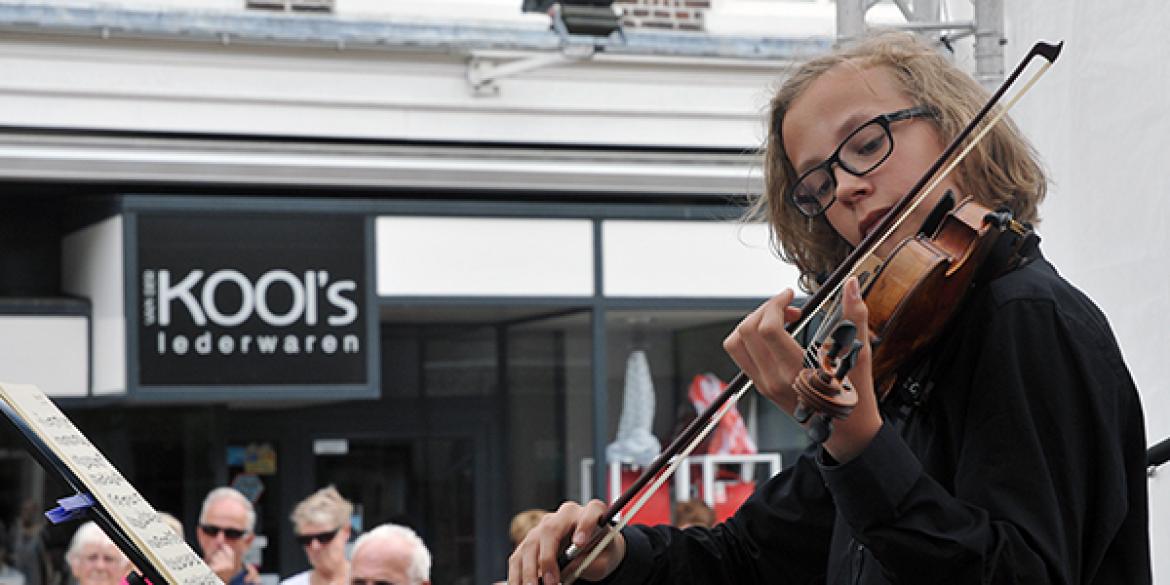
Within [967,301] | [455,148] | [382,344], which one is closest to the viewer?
[967,301]

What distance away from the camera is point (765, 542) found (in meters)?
2.33

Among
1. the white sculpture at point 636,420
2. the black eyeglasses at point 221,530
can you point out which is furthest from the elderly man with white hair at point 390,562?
the white sculpture at point 636,420

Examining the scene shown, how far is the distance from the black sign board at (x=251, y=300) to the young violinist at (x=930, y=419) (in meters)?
8.14

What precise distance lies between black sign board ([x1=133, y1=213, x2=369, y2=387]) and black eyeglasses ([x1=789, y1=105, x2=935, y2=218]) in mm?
8331

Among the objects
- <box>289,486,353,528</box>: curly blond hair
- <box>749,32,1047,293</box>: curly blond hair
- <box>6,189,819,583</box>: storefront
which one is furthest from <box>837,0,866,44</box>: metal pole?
Answer: <box>6,189,819,583</box>: storefront

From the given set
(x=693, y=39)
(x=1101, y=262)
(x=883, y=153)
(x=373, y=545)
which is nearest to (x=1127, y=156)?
(x=1101, y=262)

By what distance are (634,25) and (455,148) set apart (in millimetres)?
1378

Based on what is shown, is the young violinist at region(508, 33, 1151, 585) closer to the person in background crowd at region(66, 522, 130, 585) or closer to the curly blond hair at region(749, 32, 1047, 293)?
the curly blond hair at region(749, 32, 1047, 293)

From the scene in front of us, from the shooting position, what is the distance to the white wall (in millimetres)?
3824

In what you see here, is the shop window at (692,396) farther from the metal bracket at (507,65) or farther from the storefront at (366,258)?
the metal bracket at (507,65)

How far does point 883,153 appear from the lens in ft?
6.84

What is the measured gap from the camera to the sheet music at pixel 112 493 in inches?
94.0

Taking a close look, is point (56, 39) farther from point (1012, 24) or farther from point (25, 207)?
point (1012, 24)

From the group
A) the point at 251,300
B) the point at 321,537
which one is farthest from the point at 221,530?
the point at 251,300
